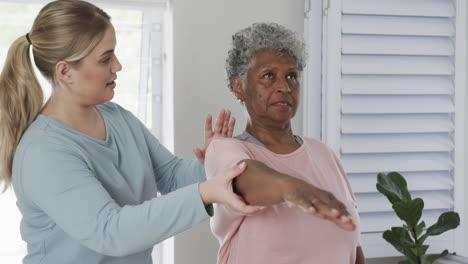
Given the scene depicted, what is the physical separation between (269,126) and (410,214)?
0.92 meters

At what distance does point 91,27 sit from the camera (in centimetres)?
136

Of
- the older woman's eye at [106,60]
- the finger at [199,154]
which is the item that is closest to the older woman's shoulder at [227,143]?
the finger at [199,154]

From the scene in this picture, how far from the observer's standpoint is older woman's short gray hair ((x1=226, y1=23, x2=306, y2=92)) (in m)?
1.44

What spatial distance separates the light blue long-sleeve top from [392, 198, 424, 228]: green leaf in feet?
3.34

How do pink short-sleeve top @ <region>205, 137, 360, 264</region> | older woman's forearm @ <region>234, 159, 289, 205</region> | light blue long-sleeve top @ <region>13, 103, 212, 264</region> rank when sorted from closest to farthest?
older woman's forearm @ <region>234, 159, 289, 205</region> < light blue long-sleeve top @ <region>13, 103, 212, 264</region> < pink short-sleeve top @ <region>205, 137, 360, 264</region>

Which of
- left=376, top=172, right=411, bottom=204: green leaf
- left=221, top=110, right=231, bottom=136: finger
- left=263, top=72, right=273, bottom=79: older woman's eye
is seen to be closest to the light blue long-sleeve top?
left=221, top=110, right=231, bottom=136: finger

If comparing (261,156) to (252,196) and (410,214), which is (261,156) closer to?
(252,196)

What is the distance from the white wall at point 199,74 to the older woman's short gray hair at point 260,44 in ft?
2.61

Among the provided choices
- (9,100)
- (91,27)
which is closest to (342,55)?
(91,27)

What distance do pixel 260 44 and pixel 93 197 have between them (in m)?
0.60

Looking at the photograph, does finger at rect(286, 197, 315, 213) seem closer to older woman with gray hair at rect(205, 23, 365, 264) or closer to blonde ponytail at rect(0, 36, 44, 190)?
older woman with gray hair at rect(205, 23, 365, 264)

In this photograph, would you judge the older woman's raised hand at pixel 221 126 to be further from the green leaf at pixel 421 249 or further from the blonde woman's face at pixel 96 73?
the green leaf at pixel 421 249

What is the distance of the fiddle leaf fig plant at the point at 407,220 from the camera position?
2.09m

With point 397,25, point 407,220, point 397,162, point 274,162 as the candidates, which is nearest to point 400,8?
point 397,25
